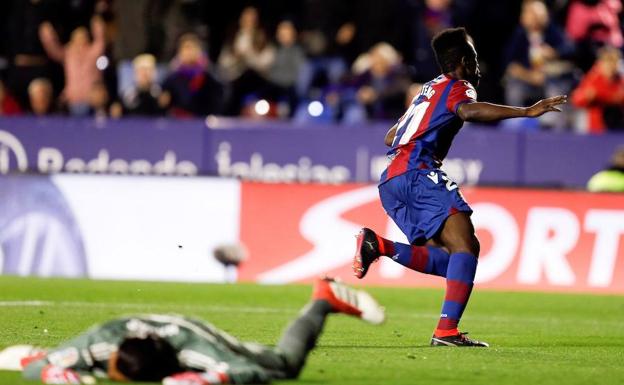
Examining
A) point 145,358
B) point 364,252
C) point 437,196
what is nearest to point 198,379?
point 145,358

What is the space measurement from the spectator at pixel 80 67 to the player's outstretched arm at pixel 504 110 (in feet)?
38.6

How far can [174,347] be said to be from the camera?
6.91 meters

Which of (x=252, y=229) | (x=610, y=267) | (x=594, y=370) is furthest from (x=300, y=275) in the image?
(x=594, y=370)

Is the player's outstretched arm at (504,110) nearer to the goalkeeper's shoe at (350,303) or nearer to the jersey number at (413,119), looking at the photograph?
the jersey number at (413,119)

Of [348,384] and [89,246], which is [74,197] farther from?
[348,384]

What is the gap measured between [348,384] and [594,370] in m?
1.85

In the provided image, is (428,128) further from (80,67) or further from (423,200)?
(80,67)

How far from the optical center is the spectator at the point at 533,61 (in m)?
19.9

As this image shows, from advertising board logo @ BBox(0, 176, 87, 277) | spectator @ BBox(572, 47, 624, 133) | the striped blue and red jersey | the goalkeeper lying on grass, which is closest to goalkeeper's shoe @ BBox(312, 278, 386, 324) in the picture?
the goalkeeper lying on grass

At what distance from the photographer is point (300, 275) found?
16328 mm

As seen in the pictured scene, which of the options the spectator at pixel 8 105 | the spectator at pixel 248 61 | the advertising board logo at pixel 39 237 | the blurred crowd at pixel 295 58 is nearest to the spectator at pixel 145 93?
the blurred crowd at pixel 295 58

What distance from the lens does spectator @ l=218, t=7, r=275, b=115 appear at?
808 inches

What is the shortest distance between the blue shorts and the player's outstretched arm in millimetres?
558

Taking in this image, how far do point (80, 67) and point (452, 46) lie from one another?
1140 cm
